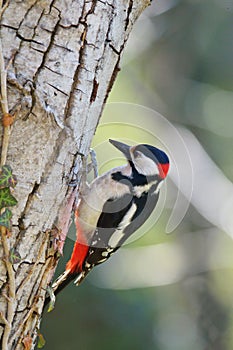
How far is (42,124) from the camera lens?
2.29 meters

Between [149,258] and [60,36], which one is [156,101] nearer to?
[149,258]

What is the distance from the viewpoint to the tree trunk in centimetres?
225

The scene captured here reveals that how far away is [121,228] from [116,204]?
12 cm

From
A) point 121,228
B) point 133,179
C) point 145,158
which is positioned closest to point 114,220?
point 121,228

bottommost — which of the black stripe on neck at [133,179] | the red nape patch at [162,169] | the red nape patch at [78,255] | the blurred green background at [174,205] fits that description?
the blurred green background at [174,205]

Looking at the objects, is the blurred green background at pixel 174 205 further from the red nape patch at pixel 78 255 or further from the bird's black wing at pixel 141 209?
the red nape patch at pixel 78 255

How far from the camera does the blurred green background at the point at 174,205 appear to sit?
18.9 feet

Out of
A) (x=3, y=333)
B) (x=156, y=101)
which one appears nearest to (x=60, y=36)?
(x=3, y=333)

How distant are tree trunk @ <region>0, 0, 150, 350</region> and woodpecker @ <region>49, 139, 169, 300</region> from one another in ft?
2.31

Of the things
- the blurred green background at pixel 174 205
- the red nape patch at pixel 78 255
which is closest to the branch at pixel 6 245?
the red nape patch at pixel 78 255

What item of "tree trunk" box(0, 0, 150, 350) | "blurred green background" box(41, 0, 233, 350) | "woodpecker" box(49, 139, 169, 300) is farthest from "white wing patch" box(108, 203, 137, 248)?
"blurred green background" box(41, 0, 233, 350)

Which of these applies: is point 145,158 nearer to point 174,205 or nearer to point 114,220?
point 114,220

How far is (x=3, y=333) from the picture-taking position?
88.7 inches

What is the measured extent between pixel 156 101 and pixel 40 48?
5.43 metres
